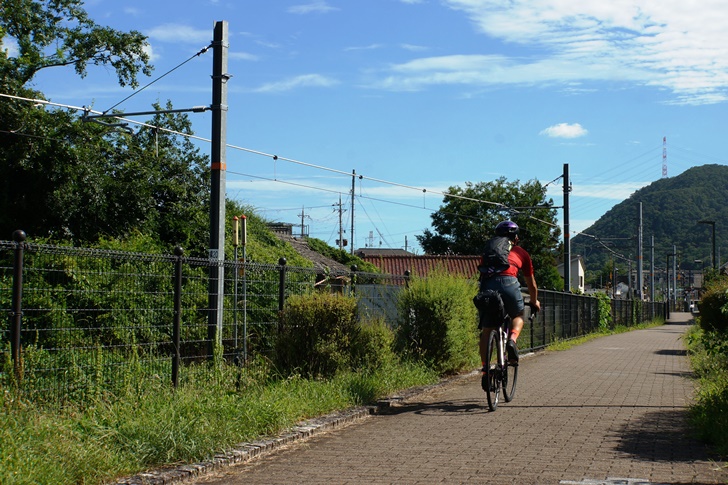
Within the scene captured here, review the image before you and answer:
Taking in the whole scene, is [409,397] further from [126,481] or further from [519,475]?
[126,481]

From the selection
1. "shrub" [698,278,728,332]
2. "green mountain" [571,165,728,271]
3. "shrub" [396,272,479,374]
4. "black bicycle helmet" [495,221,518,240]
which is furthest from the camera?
"green mountain" [571,165,728,271]

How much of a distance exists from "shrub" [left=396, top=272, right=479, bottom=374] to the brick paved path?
797 millimetres

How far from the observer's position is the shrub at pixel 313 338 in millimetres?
9414

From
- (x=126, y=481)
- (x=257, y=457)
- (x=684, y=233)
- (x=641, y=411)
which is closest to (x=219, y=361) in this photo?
(x=257, y=457)

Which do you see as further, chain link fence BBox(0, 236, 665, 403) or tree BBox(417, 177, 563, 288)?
tree BBox(417, 177, 563, 288)

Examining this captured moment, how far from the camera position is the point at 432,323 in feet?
37.6

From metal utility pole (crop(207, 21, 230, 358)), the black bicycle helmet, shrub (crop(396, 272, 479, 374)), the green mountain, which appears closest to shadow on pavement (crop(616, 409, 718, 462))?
the black bicycle helmet

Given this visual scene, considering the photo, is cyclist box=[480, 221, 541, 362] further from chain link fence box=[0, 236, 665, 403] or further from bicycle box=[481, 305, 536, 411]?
chain link fence box=[0, 236, 665, 403]

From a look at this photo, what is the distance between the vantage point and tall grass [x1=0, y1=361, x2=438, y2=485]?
16.5 feet

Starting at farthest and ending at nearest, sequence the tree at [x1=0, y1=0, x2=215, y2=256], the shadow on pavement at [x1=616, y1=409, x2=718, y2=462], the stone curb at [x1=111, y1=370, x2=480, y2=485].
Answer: the tree at [x1=0, y1=0, x2=215, y2=256], the shadow on pavement at [x1=616, y1=409, x2=718, y2=462], the stone curb at [x1=111, y1=370, x2=480, y2=485]

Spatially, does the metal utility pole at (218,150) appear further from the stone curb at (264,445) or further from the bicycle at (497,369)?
the bicycle at (497,369)

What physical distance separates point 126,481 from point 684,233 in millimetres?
115006

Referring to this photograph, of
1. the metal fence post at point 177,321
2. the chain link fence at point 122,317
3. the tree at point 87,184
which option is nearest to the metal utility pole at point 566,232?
the tree at point 87,184

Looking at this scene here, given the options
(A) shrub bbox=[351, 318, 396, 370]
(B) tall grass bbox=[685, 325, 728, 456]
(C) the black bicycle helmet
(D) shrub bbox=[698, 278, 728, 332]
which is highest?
(C) the black bicycle helmet
